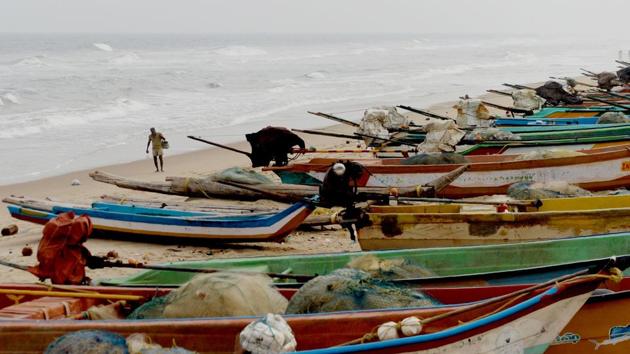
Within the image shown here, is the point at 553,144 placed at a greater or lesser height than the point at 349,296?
lesser

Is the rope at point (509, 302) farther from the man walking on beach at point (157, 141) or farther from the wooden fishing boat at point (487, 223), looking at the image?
the man walking on beach at point (157, 141)

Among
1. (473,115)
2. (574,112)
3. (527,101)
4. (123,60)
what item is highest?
(473,115)

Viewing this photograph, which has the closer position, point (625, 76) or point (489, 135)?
point (489, 135)

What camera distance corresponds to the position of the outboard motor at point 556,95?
21.4 metres

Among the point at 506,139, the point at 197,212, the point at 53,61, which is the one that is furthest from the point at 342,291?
the point at 53,61

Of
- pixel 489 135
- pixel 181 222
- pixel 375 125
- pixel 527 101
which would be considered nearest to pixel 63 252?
pixel 181 222

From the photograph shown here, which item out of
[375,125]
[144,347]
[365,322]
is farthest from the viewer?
[375,125]

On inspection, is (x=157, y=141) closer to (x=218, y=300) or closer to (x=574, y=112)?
(x=574, y=112)

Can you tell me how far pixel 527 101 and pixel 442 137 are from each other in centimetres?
744

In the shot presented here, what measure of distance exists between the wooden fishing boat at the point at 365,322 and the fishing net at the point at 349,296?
28cm

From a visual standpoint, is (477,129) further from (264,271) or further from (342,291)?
(342,291)

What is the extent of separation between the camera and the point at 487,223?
8758 millimetres

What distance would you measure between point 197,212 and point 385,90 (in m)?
28.6

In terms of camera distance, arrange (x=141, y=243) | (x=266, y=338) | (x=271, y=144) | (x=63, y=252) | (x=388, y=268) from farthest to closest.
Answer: (x=271, y=144)
(x=141, y=243)
(x=63, y=252)
(x=388, y=268)
(x=266, y=338)
